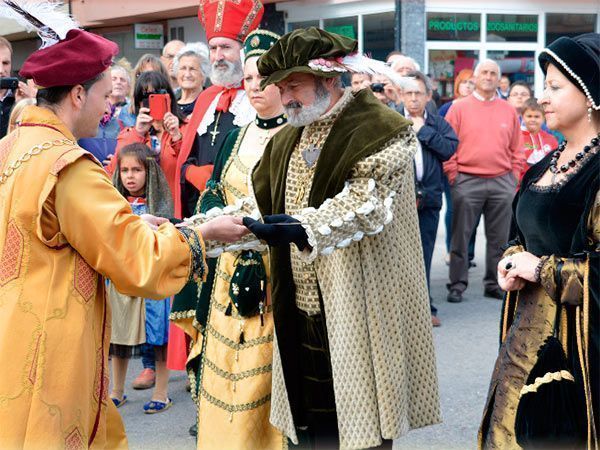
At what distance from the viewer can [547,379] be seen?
3.28 m

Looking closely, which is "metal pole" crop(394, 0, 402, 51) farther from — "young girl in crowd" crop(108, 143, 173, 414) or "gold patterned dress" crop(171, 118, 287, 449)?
"gold patterned dress" crop(171, 118, 287, 449)

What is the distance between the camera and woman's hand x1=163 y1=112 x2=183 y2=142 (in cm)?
600

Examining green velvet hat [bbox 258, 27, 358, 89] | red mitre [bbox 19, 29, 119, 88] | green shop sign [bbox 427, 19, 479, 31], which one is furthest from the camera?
green shop sign [bbox 427, 19, 479, 31]

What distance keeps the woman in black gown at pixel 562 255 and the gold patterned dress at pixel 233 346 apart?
1039 mm

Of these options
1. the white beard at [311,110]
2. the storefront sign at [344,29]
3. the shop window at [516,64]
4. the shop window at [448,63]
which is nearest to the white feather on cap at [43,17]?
the white beard at [311,110]

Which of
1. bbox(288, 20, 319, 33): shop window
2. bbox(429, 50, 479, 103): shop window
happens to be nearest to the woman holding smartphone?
bbox(288, 20, 319, 33): shop window

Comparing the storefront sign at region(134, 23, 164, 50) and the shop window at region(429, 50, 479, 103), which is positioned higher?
the storefront sign at region(134, 23, 164, 50)

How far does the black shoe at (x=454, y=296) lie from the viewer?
8.34 metres

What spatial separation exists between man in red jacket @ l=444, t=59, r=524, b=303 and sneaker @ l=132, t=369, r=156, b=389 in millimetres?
3295

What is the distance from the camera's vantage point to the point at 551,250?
336 cm

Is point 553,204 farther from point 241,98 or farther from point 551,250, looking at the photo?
point 241,98

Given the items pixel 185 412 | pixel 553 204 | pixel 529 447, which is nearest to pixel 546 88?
pixel 553 204

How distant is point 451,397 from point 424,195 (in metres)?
2.23

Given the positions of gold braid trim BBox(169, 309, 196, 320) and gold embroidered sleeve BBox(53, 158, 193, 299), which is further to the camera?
gold braid trim BBox(169, 309, 196, 320)
